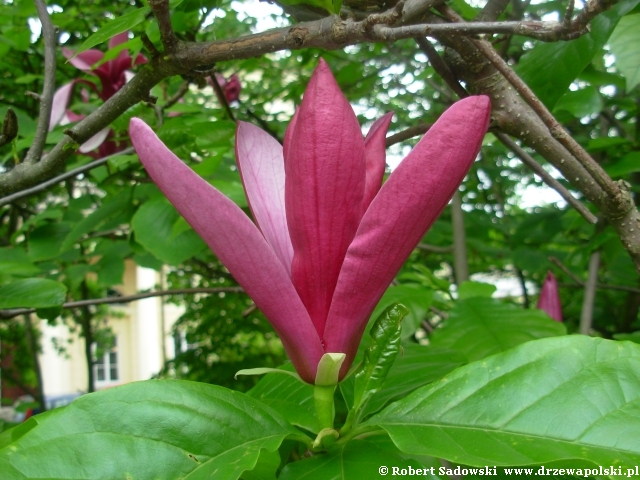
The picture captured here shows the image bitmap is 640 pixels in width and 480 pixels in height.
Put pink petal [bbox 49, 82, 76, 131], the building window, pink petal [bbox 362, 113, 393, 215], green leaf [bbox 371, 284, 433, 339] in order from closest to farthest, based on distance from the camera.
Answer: pink petal [bbox 362, 113, 393, 215] < green leaf [bbox 371, 284, 433, 339] < pink petal [bbox 49, 82, 76, 131] < the building window

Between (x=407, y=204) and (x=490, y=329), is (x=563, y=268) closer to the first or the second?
(x=490, y=329)

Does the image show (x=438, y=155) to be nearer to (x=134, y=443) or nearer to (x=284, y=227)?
(x=284, y=227)

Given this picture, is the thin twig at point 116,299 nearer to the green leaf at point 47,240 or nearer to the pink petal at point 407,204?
the green leaf at point 47,240

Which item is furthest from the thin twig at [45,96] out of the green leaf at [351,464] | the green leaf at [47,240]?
the green leaf at [47,240]

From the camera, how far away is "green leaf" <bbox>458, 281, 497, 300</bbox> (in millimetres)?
1312

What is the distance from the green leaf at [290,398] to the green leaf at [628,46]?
701 mm

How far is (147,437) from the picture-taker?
51 centimetres

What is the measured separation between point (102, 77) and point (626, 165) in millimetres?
1243

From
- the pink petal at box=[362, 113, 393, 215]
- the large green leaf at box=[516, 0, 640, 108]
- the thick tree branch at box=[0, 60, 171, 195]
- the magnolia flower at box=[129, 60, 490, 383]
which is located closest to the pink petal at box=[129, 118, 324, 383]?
the magnolia flower at box=[129, 60, 490, 383]

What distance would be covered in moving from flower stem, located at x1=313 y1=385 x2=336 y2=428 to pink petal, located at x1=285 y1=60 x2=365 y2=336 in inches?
2.2

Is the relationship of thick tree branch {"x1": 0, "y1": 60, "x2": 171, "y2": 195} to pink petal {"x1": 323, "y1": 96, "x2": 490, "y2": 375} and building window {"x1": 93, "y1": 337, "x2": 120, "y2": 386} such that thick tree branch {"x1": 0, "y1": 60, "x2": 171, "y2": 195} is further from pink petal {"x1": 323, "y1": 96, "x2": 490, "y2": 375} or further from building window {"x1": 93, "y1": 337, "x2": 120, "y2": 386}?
building window {"x1": 93, "y1": 337, "x2": 120, "y2": 386}

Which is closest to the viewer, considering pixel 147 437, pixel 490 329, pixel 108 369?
pixel 147 437

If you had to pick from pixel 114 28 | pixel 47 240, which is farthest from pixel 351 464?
pixel 47 240

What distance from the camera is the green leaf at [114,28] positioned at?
0.78 m
